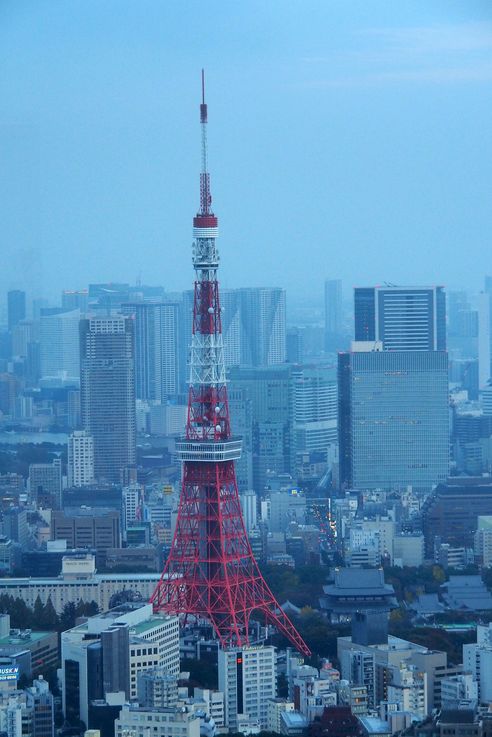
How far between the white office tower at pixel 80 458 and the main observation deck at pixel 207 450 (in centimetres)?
566

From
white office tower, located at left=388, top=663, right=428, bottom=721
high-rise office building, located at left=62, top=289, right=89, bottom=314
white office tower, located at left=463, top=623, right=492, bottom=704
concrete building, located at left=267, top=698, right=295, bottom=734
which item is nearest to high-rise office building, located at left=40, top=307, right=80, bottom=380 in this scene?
high-rise office building, located at left=62, top=289, right=89, bottom=314

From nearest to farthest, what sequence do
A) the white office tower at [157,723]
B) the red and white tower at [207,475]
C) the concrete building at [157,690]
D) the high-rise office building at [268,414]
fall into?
the white office tower at [157,723]
the concrete building at [157,690]
the red and white tower at [207,475]
the high-rise office building at [268,414]

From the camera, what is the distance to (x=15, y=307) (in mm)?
19547

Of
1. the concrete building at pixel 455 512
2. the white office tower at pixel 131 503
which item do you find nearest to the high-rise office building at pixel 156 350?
the white office tower at pixel 131 503

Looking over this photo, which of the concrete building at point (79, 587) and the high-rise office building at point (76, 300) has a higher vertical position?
the high-rise office building at point (76, 300)

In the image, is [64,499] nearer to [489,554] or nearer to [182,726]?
[489,554]

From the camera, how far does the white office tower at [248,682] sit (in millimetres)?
12039

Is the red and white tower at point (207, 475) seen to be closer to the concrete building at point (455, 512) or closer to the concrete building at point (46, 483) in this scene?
the concrete building at point (455, 512)

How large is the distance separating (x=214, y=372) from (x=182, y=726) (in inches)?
186

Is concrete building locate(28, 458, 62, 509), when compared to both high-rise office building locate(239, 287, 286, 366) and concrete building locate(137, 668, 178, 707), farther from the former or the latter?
concrete building locate(137, 668, 178, 707)

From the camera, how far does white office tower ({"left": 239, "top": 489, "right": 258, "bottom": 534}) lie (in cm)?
1827

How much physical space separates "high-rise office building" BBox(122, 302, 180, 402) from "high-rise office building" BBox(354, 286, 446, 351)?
195cm

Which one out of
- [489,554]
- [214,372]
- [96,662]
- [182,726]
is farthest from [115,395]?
[182,726]

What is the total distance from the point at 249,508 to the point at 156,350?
4.15 m
